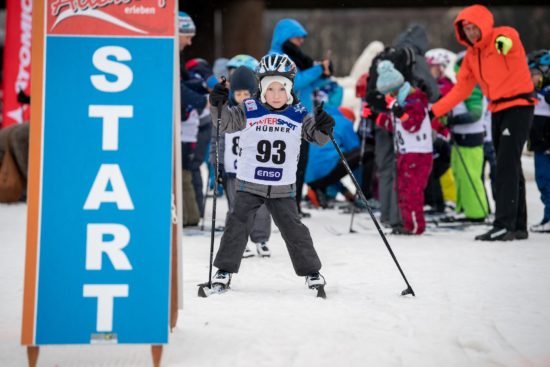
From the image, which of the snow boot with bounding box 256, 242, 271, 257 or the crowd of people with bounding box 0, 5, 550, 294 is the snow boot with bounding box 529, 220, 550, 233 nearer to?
the crowd of people with bounding box 0, 5, 550, 294

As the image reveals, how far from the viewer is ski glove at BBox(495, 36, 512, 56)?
7.00 meters

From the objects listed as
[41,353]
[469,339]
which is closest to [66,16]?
[41,353]

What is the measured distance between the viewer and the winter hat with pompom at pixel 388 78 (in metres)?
7.79

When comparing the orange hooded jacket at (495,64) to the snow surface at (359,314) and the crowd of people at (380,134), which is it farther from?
the snow surface at (359,314)

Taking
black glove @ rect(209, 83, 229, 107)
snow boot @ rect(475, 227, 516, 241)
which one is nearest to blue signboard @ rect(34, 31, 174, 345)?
black glove @ rect(209, 83, 229, 107)

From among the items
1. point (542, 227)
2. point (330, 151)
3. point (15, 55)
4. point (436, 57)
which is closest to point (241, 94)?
point (436, 57)

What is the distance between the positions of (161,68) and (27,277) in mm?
1050

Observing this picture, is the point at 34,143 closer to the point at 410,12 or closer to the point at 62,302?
the point at 62,302

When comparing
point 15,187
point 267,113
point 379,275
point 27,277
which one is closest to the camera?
point 27,277

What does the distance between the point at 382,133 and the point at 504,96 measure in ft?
5.43

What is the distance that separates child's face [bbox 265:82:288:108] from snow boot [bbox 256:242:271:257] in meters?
1.81

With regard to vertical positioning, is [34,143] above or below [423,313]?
above

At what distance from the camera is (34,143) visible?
334 cm

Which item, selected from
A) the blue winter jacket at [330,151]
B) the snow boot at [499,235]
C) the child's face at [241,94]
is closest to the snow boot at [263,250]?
the child's face at [241,94]
